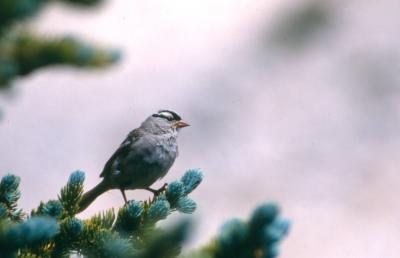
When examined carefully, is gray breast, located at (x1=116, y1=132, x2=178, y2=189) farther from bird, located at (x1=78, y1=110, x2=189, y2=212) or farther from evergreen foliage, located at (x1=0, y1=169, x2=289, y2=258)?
evergreen foliage, located at (x1=0, y1=169, x2=289, y2=258)

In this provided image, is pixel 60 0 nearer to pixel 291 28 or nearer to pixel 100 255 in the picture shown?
pixel 100 255

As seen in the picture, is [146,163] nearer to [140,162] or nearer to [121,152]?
[140,162]

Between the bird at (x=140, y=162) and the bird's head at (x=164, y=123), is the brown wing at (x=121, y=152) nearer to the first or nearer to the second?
the bird at (x=140, y=162)

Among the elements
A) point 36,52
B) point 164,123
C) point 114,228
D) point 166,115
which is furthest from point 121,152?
point 36,52

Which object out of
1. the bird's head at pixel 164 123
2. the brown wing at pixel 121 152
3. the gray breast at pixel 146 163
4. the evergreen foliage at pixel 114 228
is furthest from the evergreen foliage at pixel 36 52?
the bird's head at pixel 164 123

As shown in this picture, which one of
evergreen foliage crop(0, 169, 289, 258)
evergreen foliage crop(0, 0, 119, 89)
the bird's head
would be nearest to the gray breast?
the bird's head

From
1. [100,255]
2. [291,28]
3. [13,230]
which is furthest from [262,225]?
[291,28]
